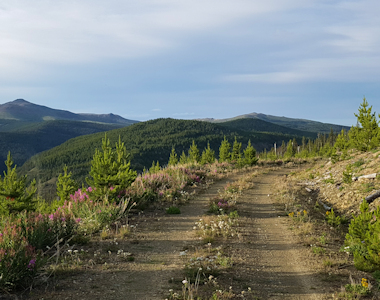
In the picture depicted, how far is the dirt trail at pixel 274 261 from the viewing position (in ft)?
17.7

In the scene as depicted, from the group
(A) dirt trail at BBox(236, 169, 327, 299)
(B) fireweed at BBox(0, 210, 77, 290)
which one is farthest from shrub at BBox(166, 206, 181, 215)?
(B) fireweed at BBox(0, 210, 77, 290)

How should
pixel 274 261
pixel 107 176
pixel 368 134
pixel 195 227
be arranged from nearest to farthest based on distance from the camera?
pixel 274 261 → pixel 195 227 → pixel 107 176 → pixel 368 134

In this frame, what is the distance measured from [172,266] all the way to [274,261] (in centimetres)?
275

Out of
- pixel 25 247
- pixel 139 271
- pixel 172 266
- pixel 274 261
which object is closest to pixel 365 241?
pixel 274 261

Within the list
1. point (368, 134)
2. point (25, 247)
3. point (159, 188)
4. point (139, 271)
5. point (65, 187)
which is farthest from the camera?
point (65, 187)

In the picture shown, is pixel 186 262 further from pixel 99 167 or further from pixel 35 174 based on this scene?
pixel 35 174

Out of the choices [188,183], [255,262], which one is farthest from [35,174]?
[255,262]

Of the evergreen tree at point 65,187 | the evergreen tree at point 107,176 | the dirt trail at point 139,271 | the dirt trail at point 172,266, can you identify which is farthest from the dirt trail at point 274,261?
the evergreen tree at point 65,187

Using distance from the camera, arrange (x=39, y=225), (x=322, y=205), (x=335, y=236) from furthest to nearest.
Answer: (x=322, y=205) → (x=335, y=236) → (x=39, y=225)

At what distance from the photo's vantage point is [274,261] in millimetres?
6914

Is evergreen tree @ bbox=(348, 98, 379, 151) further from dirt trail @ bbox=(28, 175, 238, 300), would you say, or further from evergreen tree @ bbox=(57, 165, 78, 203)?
evergreen tree @ bbox=(57, 165, 78, 203)

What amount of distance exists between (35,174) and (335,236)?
195292 millimetres

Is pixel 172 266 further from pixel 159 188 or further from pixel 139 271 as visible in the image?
pixel 159 188

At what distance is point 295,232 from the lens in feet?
29.7
